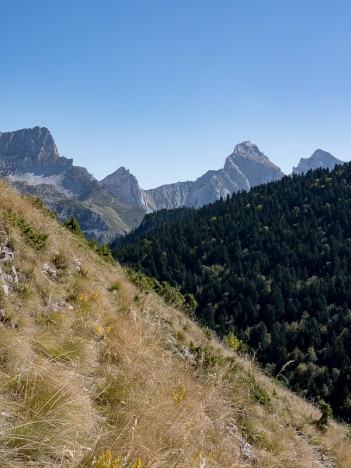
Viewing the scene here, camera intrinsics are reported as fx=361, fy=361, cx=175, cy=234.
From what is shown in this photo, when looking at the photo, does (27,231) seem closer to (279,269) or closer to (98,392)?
(98,392)

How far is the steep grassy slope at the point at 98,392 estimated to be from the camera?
316cm

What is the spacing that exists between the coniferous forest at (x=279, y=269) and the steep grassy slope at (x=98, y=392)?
202 ft

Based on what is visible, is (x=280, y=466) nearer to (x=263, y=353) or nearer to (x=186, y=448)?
(x=186, y=448)

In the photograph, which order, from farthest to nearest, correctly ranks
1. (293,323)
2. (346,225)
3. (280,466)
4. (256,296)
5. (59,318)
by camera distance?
(346,225), (256,296), (293,323), (59,318), (280,466)

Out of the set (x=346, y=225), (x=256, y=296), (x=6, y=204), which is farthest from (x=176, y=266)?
(x=6, y=204)

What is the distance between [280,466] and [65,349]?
12.7 ft

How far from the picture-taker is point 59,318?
6176 millimetres

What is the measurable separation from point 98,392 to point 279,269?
405ft

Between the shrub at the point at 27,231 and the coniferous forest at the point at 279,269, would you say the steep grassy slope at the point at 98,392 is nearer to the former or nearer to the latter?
the shrub at the point at 27,231

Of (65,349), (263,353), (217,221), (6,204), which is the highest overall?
(217,221)

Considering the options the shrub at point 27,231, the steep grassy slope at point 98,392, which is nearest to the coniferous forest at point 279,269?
the steep grassy slope at point 98,392

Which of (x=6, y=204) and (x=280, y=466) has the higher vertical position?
(x=6, y=204)

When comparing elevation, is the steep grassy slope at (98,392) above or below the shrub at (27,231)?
below

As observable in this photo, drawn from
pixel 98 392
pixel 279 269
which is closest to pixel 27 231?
pixel 98 392
